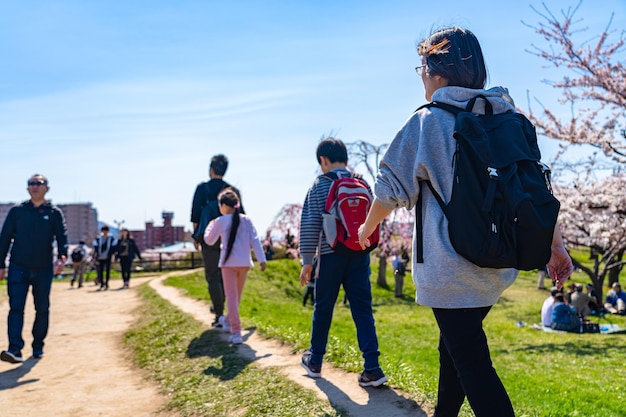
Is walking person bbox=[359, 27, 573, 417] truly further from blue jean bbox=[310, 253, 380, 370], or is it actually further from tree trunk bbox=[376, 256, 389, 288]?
tree trunk bbox=[376, 256, 389, 288]

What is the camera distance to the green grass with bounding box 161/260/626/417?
5023 mm

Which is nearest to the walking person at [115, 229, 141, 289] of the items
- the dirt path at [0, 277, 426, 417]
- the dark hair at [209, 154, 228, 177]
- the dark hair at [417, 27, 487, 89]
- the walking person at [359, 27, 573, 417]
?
the dirt path at [0, 277, 426, 417]

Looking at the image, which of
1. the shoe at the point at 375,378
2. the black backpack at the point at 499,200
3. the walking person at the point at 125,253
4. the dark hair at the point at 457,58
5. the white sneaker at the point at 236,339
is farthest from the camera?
the walking person at the point at 125,253

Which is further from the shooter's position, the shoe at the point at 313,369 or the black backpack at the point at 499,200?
the shoe at the point at 313,369

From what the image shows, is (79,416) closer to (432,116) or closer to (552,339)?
(432,116)

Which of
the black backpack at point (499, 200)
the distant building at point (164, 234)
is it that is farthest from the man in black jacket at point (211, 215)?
the distant building at point (164, 234)

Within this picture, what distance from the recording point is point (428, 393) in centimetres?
410

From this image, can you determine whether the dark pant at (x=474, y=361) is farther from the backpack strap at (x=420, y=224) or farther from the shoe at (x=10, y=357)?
the shoe at (x=10, y=357)

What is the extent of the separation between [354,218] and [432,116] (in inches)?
74.4

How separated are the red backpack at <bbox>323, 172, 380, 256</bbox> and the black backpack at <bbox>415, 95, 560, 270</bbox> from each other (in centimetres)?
191

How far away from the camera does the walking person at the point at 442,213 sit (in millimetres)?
2385

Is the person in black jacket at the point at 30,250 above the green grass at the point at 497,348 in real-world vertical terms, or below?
above

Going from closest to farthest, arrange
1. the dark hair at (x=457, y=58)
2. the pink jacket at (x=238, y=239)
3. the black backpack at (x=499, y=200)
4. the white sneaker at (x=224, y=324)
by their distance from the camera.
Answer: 1. the black backpack at (x=499, y=200)
2. the dark hair at (x=457, y=58)
3. the pink jacket at (x=238, y=239)
4. the white sneaker at (x=224, y=324)

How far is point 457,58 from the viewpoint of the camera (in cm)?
260
